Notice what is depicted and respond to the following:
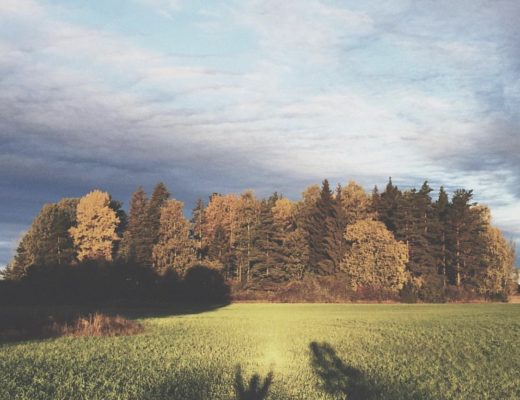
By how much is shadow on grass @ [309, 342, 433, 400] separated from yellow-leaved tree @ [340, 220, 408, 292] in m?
57.1

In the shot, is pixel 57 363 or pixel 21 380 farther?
pixel 57 363

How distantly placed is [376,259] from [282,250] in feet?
51.7

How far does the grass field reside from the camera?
11039 millimetres

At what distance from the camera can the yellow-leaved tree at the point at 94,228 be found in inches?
3172

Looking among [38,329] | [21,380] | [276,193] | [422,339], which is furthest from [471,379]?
[276,193]

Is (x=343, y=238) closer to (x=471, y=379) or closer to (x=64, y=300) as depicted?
(x=64, y=300)

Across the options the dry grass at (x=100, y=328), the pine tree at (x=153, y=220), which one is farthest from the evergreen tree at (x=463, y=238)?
the dry grass at (x=100, y=328)

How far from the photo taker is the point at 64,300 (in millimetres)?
62125

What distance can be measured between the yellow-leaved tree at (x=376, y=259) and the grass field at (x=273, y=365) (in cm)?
4765

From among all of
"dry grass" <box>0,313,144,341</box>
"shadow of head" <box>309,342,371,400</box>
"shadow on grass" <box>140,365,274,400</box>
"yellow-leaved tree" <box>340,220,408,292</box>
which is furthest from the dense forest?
"shadow on grass" <box>140,365,274,400</box>

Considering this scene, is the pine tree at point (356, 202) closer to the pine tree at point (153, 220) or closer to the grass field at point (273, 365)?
the pine tree at point (153, 220)

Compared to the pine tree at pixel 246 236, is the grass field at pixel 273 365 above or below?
below

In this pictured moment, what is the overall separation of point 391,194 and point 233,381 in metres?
77.0

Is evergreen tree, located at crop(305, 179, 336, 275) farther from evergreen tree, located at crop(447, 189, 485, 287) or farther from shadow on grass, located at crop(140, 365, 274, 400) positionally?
shadow on grass, located at crop(140, 365, 274, 400)
